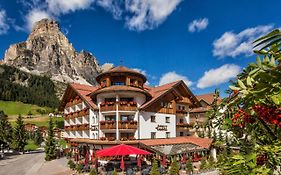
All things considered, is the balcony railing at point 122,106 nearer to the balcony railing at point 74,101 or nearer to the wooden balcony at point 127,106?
the wooden balcony at point 127,106

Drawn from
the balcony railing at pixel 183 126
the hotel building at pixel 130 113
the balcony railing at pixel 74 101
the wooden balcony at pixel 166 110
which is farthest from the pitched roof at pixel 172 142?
the balcony railing at pixel 74 101

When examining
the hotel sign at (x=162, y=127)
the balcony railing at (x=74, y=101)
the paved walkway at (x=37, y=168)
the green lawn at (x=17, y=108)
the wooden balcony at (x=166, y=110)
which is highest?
the green lawn at (x=17, y=108)

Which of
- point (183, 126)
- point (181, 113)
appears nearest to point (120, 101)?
point (181, 113)

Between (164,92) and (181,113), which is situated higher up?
(164,92)

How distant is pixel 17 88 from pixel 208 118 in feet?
635

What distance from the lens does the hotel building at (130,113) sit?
32.7 meters

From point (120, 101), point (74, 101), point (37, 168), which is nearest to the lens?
point (120, 101)

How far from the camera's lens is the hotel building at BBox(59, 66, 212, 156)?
107ft

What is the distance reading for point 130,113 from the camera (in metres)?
33.6

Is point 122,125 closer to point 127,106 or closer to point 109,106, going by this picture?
point 127,106

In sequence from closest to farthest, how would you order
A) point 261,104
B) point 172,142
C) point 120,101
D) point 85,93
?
point 261,104
point 120,101
point 172,142
point 85,93

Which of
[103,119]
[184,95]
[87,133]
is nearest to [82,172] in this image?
[103,119]

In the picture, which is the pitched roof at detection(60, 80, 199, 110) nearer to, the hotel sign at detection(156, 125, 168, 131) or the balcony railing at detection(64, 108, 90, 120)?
the balcony railing at detection(64, 108, 90, 120)

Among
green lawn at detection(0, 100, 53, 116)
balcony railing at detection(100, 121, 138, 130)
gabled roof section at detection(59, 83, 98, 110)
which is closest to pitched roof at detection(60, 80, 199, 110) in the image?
gabled roof section at detection(59, 83, 98, 110)
